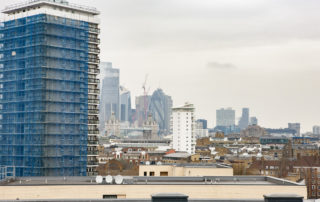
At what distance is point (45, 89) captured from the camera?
116312mm

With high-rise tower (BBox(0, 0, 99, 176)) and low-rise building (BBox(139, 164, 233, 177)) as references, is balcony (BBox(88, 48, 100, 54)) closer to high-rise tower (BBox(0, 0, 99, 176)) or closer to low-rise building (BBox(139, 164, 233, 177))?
high-rise tower (BBox(0, 0, 99, 176))

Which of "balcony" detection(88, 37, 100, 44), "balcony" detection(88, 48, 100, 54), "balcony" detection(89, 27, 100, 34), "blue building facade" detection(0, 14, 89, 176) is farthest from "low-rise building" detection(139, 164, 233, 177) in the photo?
"balcony" detection(89, 27, 100, 34)

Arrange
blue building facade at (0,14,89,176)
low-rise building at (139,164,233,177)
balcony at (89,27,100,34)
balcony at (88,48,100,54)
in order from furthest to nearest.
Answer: balcony at (89,27,100,34)
balcony at (88,48,100,54)
blue building facade at (0,14,89,176)
low-rise building at (139,164,233,177)

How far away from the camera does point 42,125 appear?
116m

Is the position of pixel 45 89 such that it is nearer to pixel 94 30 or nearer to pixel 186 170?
pixel 94 30

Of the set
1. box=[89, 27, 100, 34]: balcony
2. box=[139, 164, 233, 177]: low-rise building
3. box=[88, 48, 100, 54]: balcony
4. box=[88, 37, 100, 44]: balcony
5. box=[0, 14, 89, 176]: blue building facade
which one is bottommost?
box=[139, 164, 233, 177]: low-rise building

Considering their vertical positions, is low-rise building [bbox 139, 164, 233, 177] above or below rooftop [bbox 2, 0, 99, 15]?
below

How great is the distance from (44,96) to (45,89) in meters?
1.52

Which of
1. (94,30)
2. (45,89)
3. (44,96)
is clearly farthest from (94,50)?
(44,96)

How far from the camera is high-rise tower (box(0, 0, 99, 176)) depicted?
116m

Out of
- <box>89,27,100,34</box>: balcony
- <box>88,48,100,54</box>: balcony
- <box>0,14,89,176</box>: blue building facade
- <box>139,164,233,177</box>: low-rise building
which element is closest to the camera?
<box>139,164,233,177</box>: low-rise building

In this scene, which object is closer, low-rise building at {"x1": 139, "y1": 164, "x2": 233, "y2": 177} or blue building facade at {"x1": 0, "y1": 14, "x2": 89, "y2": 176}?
low-rise building at {"x1": 139, "y1": 164, "x2": 233, "y2": 177}

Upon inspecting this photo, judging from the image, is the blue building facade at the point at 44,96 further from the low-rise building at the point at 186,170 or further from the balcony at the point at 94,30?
the low-rise building at the point at 186,170

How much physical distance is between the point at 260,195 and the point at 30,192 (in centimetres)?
2422
